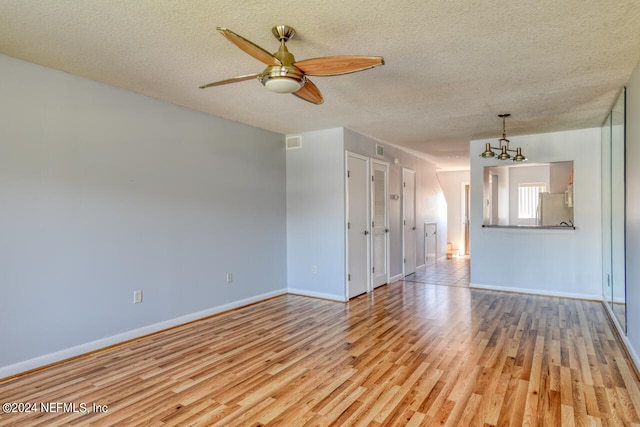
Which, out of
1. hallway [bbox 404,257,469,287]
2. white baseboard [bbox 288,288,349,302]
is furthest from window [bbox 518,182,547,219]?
white baseboard [bbox 288,288,349,302]

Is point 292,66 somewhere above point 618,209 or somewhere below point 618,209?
above

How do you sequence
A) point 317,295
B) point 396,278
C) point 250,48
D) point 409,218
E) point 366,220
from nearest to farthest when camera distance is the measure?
1. point 250,48
2. point 317,295
3. point 366,220
4. point 396,278
5. point 409,218

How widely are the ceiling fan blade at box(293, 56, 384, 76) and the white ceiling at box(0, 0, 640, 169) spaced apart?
275mm

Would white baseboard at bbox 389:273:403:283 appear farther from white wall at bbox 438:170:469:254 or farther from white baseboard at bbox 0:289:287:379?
white wall at bbox 438:170:469:254

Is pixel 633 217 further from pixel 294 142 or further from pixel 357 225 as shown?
pixel 294 142

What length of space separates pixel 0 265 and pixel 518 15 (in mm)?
3909

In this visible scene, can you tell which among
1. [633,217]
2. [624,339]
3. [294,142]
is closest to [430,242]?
[294,142]

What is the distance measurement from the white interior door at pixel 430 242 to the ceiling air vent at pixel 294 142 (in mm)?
3785

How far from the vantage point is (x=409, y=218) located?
6.98 m

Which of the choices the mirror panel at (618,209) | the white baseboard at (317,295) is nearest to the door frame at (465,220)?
the mirror panel at (618,209)

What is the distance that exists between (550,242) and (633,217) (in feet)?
7.97

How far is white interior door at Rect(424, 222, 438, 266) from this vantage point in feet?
25.9

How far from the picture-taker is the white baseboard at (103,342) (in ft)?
9.08

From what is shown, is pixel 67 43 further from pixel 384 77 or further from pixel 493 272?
pixel 493 272
